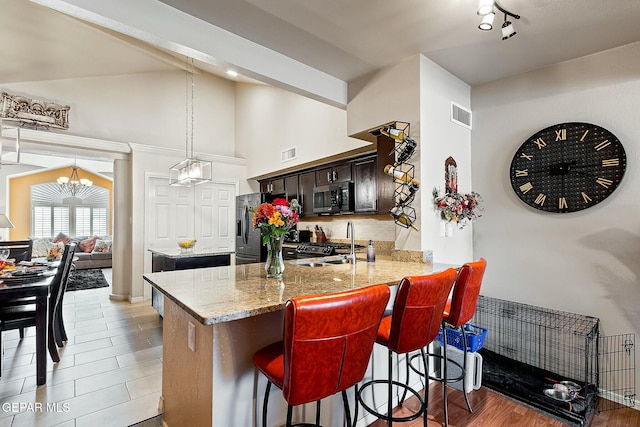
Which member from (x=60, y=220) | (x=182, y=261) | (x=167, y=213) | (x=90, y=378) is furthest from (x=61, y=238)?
(x=90, y=378)

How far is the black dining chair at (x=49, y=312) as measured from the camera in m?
2.59

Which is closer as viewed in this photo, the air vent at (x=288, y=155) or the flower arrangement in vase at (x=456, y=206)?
the flower arrangement in vase at (x=456, y=206)

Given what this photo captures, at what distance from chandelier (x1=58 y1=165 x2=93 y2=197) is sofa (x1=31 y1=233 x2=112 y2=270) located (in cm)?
146

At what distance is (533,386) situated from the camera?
2.53 metres

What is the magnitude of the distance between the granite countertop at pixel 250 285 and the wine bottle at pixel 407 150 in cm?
92

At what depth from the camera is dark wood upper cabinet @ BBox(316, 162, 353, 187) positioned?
429 centimetres

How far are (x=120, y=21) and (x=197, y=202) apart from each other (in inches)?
174

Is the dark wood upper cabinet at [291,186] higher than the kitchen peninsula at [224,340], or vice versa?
the dark wood upper cabinet at [291,186]

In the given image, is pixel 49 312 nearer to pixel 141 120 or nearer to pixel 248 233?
pixel 248 233

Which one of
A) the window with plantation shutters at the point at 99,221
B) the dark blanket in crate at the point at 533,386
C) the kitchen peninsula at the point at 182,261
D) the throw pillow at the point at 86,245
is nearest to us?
the dark blanket in crate at the point at 533,386

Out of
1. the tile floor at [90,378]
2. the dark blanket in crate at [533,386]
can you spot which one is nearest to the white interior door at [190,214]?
the tile floor at [90,378]

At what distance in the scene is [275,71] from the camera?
8.58 feet

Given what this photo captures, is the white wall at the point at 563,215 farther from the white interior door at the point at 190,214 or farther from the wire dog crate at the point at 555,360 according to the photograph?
the white interior door at the point at 190,214

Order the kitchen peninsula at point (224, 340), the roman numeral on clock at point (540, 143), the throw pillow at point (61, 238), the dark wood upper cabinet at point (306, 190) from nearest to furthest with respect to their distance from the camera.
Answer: the kitchen peninsula at point (224, 340) → the roman numeral on clock at point (540, 143) → the dark wood upper cabinet at point (306, 190) → the throw pillow at point (61, 238)
